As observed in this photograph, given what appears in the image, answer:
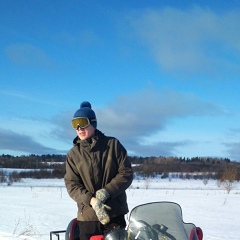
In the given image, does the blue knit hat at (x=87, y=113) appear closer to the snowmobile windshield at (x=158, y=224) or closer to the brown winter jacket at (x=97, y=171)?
the brown winter jacket at (x=97, y=171)

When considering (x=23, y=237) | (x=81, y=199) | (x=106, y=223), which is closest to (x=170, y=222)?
(x=106, y=223)

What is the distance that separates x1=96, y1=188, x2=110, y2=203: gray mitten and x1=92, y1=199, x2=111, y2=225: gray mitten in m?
0.04

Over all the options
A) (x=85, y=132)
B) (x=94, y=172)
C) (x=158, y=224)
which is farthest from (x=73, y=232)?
(x=158, y=224)

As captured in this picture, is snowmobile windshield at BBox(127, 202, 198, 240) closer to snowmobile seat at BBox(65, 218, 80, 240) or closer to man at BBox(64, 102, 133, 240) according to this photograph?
man at BBox(64, 102, 133, 240)

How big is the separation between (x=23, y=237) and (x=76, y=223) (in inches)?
195

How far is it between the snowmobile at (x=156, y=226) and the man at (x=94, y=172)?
0.45 metres

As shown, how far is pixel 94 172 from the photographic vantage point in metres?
4.16

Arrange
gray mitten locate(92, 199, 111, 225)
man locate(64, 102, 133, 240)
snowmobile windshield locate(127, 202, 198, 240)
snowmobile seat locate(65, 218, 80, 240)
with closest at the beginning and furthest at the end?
snowmobile windshield locate(127, 202, 198, 240), gray mitten locate(92, 199, 111, 225), man locate(64, 102, 133, 240), snowmobile seat locate(65, 218, 80, 240)

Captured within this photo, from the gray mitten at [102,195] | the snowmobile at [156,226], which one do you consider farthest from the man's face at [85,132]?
the snowmobile at [156,226]

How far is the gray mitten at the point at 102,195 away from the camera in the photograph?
3854 mm

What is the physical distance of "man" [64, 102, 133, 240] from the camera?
4.12m

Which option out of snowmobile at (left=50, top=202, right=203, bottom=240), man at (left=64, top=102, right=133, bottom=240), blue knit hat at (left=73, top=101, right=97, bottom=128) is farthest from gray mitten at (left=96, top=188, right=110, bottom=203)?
blue knit hat at (left=73, top=101, right=97, bottom=128)

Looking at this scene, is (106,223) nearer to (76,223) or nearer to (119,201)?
(119,201)

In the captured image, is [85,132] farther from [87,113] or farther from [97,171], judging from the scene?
[97,171]
